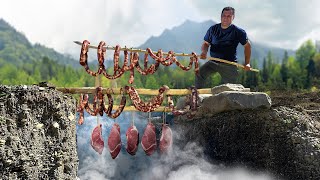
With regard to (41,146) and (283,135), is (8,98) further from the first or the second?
(283,135)

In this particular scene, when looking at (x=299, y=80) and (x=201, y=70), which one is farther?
(x=299, y=80)

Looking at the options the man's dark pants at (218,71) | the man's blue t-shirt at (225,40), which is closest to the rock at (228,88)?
the man's dark pants at (218,71)

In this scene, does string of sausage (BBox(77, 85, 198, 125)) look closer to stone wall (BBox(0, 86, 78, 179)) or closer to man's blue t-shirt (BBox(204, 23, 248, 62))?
man's blue t-shirt (BBox(204, 23, 248, 62))

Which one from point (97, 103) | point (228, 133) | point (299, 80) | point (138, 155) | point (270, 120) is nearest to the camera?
point (97, 103)

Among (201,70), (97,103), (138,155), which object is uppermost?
(201,70)

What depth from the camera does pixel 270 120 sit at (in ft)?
34.6

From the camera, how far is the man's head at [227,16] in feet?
36.0

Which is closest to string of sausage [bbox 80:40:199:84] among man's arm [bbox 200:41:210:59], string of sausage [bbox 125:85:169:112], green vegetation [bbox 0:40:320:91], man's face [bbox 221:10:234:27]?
string of sausage [bbox 125:85:169:112]

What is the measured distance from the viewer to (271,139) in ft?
34.1

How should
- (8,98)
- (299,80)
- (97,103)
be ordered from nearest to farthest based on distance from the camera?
(8,98), (97,103), (299,80)

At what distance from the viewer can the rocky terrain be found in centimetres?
997

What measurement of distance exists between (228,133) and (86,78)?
62.0m

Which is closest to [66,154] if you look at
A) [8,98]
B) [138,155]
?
[8,98]

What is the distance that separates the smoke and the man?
1.92m
